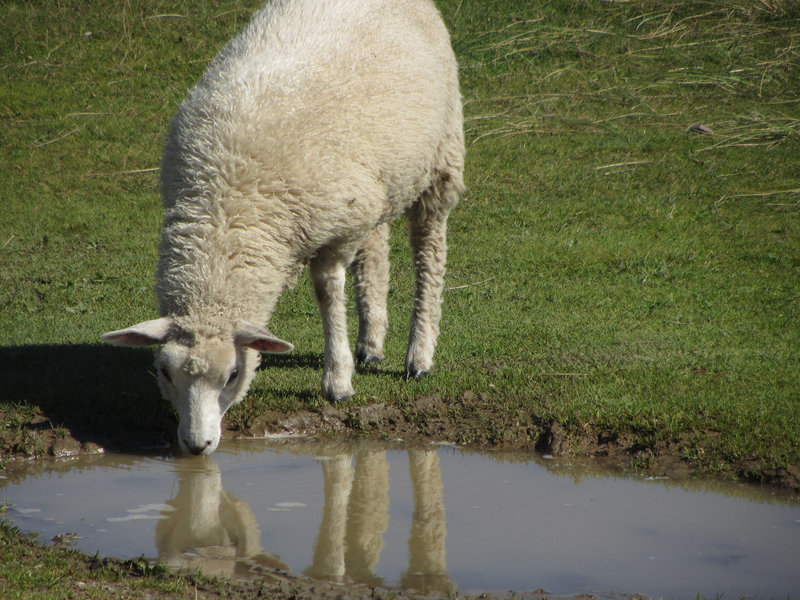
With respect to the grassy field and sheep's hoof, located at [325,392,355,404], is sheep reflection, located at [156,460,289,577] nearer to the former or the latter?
the grassy field

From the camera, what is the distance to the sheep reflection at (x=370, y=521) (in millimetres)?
3973

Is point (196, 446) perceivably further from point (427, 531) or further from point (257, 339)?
point (427, 531)

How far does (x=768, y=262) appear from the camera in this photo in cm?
879

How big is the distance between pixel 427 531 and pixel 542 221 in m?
5.99

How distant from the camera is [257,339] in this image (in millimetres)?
4871

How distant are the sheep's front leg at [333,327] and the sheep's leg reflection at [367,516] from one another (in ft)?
1.96

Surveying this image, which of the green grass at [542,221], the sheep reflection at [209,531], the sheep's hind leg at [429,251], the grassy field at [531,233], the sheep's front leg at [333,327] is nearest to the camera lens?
the sheep reflection at [209,531]

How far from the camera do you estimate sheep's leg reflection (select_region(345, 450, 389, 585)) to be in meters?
4.05

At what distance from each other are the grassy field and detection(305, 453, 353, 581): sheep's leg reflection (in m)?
0.62

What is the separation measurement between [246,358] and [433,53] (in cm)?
257

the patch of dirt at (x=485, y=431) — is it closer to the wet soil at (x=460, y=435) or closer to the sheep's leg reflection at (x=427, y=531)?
the wet soil at (x=460, y=435)

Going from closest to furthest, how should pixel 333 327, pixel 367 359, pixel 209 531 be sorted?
pixel 209 531 < pixel 333 327 < pixel 367 359

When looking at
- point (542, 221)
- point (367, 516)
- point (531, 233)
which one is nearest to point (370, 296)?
point (367, 516)

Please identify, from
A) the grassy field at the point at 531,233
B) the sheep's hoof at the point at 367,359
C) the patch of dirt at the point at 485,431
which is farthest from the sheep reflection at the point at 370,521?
the sheep's hoof at the point at 367,359
